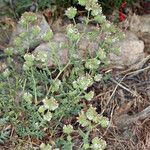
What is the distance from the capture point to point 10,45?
10.1 ft

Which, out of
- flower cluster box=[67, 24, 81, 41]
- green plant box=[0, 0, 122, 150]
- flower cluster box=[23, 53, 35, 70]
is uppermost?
flower cluster box=[67, 24, 81, 41]

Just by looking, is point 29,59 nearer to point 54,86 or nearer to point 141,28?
point 54,86

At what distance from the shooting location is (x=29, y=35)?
2812 mm

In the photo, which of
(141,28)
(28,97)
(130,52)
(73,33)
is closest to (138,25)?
(141,28)

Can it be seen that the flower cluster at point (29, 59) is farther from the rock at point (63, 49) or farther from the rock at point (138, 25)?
the rock at point (138, 25)

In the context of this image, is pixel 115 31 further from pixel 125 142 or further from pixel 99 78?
pixel 125 142

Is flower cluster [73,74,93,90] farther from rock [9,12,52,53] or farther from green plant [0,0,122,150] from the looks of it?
rock [9,12,52,53]

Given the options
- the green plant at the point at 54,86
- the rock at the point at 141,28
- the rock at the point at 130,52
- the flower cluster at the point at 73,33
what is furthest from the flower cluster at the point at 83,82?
the rock at the point at 141,28

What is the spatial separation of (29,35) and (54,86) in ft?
1.18

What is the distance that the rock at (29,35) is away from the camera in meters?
2.67

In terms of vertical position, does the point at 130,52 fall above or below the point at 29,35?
below

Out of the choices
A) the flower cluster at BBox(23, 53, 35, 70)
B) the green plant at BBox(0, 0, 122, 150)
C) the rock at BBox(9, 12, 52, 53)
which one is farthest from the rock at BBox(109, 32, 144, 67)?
the flower cluster at BBox(23, 53, 35, 70)

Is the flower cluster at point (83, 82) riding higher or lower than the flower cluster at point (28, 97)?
higher

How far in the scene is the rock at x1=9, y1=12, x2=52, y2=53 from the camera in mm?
2670
